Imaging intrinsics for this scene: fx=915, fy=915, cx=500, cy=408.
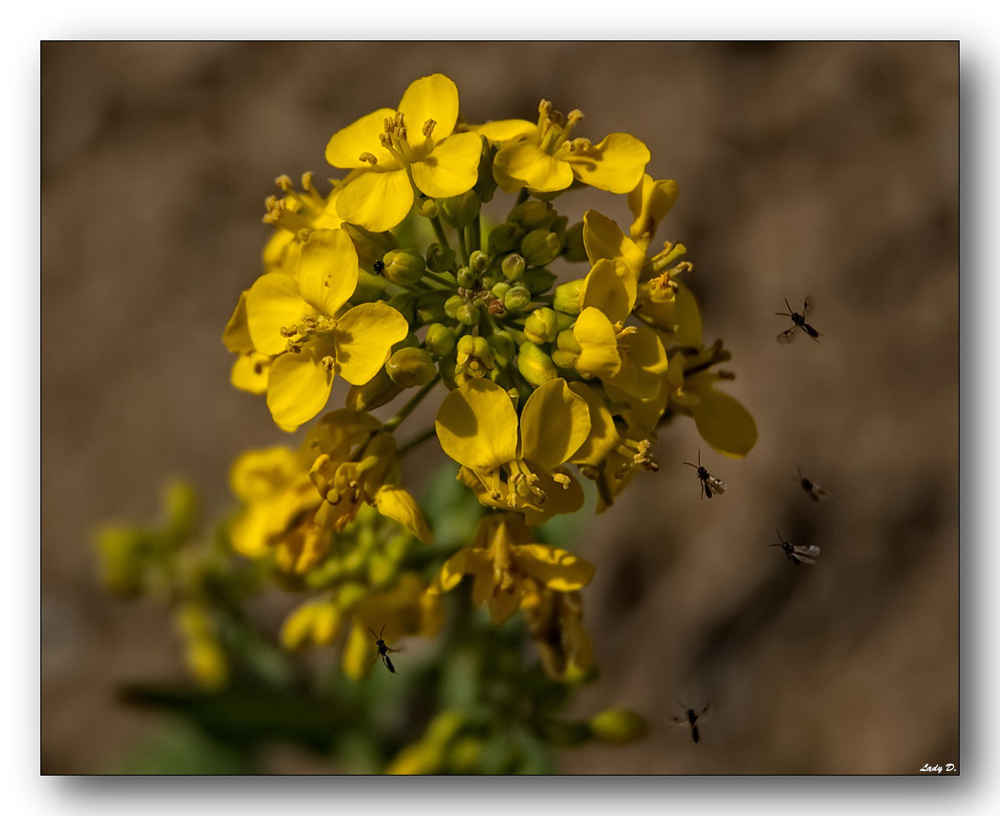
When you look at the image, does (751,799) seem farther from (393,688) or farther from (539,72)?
(539,72)

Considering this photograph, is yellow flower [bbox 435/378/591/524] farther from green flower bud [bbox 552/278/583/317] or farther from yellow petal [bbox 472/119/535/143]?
yellow petal [bbox 472/119/535/143]

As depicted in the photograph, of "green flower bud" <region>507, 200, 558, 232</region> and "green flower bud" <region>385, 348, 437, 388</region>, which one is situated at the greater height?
"green flower bud" <region>507, 200, 558, 232</region>

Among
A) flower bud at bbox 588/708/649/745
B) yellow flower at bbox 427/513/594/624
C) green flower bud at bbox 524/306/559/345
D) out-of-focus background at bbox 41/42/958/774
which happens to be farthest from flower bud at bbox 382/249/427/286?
out-of-focus background at bbox 41/42/958/774

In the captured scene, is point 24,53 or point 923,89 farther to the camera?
point 923,89

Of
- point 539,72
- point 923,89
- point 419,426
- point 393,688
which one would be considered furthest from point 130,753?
point 923,89

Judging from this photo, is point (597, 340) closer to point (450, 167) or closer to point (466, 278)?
point (466, 278)

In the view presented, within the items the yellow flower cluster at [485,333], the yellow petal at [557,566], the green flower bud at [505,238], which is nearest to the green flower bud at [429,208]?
the yellow flower cluster at [485,333]

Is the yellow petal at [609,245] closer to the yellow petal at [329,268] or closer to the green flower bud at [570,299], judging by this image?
the green flower bud at [570,299]

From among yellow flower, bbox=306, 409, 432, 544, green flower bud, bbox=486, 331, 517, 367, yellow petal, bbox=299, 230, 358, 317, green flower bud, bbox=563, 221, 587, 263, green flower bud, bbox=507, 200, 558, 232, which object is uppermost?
green flower bud, bbox=507, 200, 558, 232
